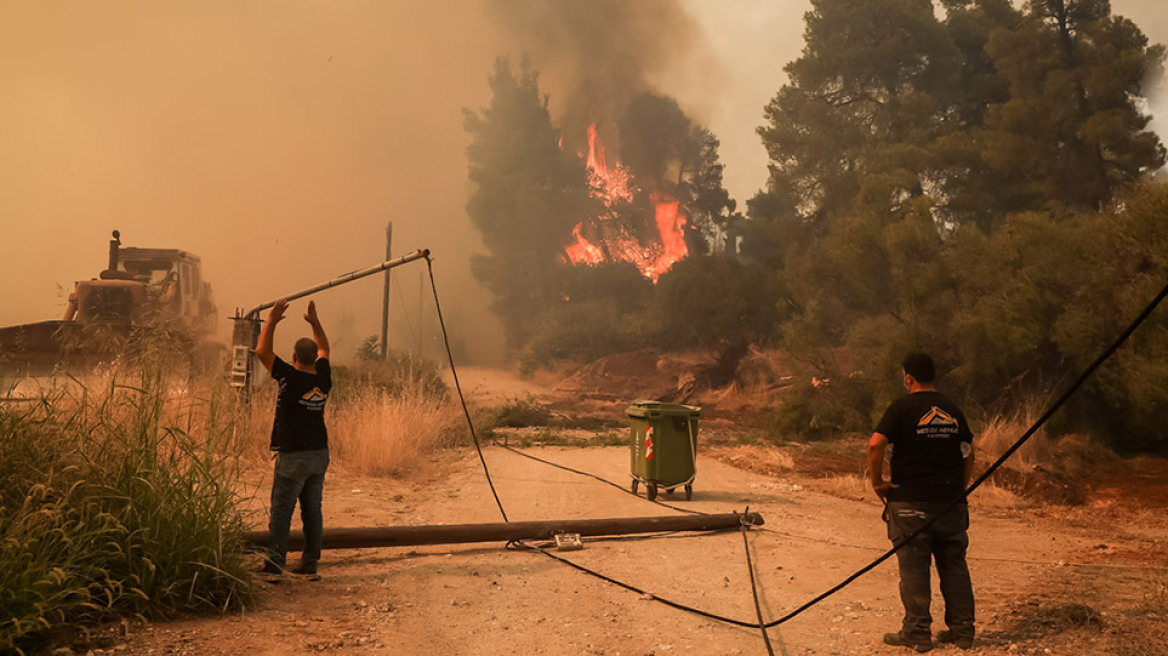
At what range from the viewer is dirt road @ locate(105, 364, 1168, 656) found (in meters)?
4.69

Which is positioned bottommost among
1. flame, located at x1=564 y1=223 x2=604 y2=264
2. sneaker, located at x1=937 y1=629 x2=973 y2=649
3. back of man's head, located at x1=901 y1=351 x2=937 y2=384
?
sneaker, located at x1=937 y1=629 x2=973 y2=649

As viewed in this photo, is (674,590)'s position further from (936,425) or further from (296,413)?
(296,413)

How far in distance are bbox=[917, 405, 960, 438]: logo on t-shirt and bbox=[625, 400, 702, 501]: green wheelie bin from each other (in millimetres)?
5096

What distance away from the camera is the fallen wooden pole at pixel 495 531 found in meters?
6.61

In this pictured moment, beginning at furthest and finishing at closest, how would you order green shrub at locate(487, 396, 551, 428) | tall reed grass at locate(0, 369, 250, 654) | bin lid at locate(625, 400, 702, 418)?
green shrub at locate(487, 396, 551, 428) < bin lid at locate(625, 400, 702, 418) < tall reed grass at locate(0, 369, 250, 654)

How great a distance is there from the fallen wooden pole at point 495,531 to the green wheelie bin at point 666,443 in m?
1.64

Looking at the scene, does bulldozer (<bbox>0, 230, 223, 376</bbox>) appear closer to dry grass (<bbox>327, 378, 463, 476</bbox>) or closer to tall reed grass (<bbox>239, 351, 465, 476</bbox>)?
tall reed grass (<bbox>239, 351, 465, 476</bbox>)

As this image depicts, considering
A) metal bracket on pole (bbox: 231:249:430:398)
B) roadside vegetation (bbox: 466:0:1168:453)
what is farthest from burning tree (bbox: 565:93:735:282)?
metal bracket on pole (bbox: 231:249:430:398)

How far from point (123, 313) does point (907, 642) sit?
1871cm

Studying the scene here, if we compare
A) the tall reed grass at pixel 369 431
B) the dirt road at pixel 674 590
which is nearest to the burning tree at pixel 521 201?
the tall reed grass at pixel 369 431

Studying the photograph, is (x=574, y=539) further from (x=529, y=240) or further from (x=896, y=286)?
(x=529, y=240)

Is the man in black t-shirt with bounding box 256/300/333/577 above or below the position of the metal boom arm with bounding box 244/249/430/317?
below

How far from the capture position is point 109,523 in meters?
4.64

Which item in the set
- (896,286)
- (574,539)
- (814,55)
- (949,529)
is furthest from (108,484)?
(814,55)
